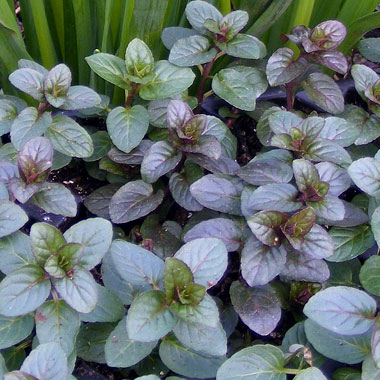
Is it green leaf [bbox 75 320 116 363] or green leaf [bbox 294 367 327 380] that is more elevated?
green leaf [bbox 294 367 327 380]

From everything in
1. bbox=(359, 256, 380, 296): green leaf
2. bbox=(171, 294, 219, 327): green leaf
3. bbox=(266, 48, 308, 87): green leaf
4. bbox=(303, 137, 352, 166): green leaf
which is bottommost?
bbox=(359, 256, 380, 296): green leaf

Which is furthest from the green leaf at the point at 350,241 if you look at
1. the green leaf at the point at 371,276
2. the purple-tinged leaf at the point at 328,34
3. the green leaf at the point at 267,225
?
the purple-tinged leaf at the point at 328,34

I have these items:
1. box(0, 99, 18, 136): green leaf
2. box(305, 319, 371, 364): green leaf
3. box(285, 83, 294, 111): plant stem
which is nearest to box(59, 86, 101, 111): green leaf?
box(0, 99, 18, 136): green leaf

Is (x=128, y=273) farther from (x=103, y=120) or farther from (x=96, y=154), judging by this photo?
(x=103, y=120)

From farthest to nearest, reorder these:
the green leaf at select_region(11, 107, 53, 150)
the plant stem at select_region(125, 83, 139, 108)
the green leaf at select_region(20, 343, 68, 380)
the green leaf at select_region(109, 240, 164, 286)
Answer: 1. the plant stem at select_region(125, 83, 139, 108)
2. the green leaf at select_region(11, 107, 53, 150)
3. the green leaf at select_region(109, 240, 164, 286)
4. the green leaf at select_region(20, 343, 68, 380)

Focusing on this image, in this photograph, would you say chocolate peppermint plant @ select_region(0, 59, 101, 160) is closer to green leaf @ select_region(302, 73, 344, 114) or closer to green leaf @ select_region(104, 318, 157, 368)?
green leaf @ select_region(104, 318, 157, 368)
